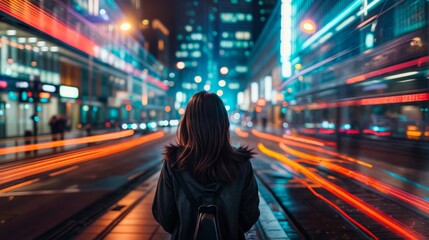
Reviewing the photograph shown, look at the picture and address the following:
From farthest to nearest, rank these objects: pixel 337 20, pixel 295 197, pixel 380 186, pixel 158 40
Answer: pixel 158 40, pixel 380 186, pixel 295 197, pixel 337 20

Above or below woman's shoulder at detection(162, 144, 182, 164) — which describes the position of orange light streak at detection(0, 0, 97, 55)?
above

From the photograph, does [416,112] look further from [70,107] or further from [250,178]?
[70,107]

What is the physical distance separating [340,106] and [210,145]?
9.47 meters

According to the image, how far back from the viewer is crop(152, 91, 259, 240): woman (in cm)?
236

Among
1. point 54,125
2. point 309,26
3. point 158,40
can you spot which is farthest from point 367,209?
point 158,40

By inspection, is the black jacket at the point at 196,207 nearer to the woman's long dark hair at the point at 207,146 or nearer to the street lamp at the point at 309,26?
the woman's long dark hair at the point at 207,146

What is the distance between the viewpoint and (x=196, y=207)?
238cm

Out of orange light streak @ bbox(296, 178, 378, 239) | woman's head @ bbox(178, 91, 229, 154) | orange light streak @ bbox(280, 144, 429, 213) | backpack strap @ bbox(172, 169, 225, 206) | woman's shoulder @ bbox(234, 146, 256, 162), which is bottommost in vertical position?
orange light streak @ bbox(296, 178, 378, 239)

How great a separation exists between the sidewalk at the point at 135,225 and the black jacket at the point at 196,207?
3523mm

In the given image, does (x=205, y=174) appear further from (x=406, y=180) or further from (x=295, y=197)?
(x=406, y=180)

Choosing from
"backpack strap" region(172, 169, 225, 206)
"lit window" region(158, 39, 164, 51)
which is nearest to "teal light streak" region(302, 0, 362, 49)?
"backpack strap" region(172, 169, 225, 206)

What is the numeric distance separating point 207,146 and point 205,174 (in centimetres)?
18

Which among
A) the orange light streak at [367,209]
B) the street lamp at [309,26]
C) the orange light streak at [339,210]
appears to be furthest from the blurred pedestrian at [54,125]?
the street lamp at [309,26]

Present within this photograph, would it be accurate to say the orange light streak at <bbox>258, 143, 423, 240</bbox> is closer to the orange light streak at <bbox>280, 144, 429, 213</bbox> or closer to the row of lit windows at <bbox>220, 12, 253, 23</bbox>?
the orange light streak at <bbox>280, 144, 429, 213</bbox>
